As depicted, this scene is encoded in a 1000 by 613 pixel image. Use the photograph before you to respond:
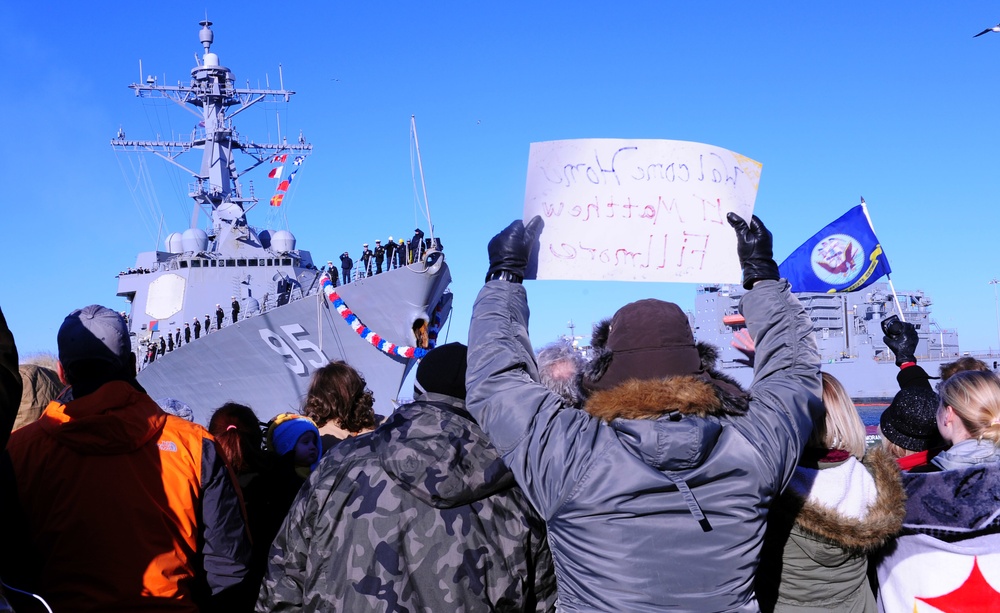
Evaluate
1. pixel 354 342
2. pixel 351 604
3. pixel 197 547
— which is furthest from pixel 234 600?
pixel 354 342

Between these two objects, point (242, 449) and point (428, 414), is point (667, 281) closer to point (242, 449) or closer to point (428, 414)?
point (428, 414)

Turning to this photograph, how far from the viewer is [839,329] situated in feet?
134

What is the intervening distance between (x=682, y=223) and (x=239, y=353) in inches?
722

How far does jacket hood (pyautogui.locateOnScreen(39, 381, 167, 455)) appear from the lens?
2328mm

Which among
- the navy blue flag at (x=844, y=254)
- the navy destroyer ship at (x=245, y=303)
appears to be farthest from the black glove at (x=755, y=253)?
the navy destroyer ship at (x=245, y=303)

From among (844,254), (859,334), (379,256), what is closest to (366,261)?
(379,256)

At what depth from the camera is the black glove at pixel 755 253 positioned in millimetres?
2301

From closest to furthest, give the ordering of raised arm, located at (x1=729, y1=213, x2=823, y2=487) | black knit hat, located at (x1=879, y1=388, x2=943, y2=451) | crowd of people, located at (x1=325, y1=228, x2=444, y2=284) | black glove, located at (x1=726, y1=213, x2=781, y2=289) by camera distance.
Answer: raised arm, located at (x1=729, y1=213, x2=823, y2=487), black glove, located at (x1=726, y1=213, x2=781, y2=289), black knit hat, located at (x1=879, y1=388, x2=943, y2=451), crowd of people, located at (x1=325, y1=228, x2=444, y2=284)

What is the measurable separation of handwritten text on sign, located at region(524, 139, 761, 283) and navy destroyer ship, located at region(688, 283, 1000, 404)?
36031 mm

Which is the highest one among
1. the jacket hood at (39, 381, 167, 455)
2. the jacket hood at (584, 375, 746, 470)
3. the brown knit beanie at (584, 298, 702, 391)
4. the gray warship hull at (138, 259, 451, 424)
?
the brown knit beanie at (584, 298, 702, 391)

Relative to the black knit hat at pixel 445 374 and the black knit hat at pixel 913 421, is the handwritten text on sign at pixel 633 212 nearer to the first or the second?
the black knit hat at pixel 445 374

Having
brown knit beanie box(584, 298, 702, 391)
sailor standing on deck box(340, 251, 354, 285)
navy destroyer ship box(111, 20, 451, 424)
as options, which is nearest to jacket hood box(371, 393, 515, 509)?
brown knit beanie box(584, 298, 702, 391)

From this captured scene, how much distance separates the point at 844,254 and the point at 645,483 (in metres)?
4.16

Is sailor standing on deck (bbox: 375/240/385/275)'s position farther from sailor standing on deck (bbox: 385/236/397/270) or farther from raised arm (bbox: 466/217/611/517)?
raised arm (bbox: 466/217/611/517)
